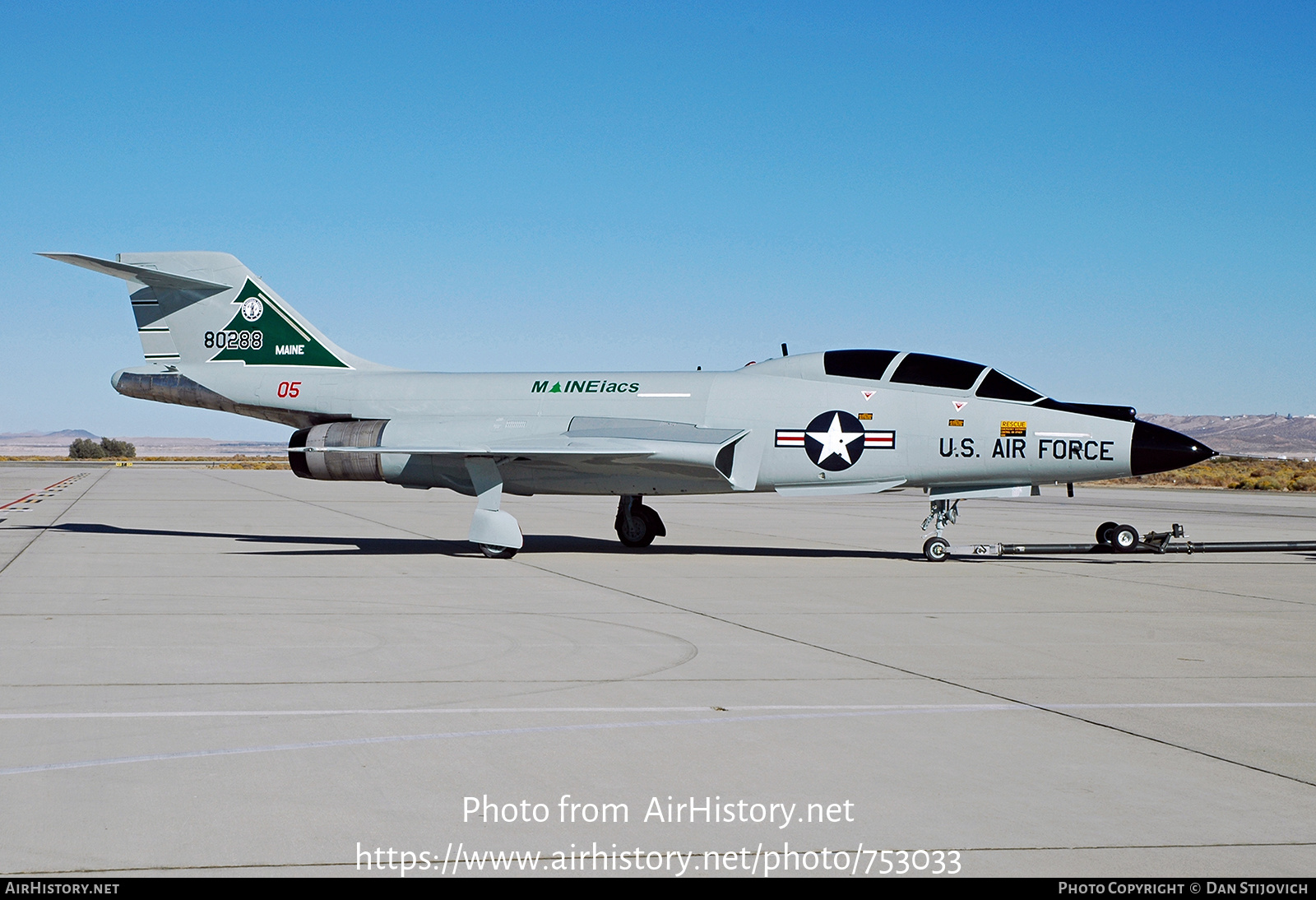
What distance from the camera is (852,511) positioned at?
3253cm

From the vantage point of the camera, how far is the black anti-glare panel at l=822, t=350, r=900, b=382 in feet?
51.8

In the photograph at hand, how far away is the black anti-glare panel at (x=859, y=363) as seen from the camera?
15.8m

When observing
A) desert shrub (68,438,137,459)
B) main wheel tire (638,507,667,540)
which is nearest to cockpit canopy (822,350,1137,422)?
main wheel tire (638,507,667,540)

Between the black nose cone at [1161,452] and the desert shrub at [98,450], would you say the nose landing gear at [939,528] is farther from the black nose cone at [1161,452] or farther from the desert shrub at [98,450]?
the desert shrub at [98,450]

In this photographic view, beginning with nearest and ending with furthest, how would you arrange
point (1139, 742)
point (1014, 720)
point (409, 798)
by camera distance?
point (409, 798)
point (1139, 742)
point (1014, 720)

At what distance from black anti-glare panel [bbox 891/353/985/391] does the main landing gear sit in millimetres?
4619

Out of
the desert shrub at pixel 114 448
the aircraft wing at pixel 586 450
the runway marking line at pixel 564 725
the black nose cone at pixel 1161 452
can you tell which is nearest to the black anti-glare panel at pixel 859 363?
the aircraft wing at pixel 586 450

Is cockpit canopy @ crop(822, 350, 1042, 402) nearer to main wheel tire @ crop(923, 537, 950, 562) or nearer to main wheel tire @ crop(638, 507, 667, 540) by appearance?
main wheel tire @ crop(923, 537, 950, 562)

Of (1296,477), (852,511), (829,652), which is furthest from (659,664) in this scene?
(1296,477)

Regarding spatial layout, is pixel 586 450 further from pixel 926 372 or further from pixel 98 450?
pixel 98 450

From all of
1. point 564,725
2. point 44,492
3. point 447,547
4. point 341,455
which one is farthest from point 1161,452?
point 44,492

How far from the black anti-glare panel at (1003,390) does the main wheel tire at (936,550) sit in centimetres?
222

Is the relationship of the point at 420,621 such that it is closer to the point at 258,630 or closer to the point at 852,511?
the point at 258,630

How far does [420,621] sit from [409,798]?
521 cm
